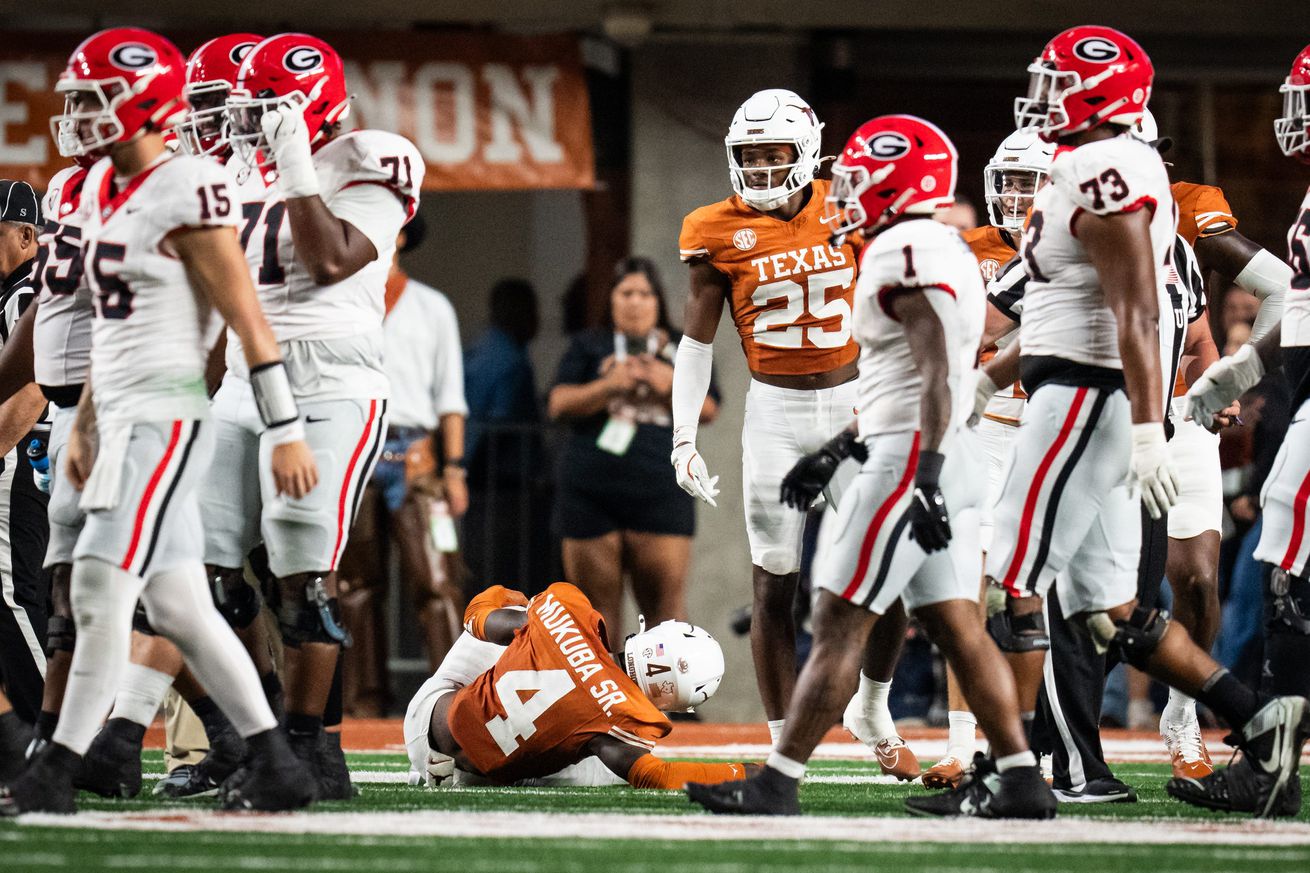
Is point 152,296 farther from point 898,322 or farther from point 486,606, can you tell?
point 486,606

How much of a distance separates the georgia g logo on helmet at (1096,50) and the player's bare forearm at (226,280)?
2293 mm

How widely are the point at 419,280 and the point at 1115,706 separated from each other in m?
4.60

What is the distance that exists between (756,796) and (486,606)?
6.00ft

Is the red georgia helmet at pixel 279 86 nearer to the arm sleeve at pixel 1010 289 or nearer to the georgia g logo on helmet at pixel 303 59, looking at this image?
the georgia g logo on helmet at pixel 303 59

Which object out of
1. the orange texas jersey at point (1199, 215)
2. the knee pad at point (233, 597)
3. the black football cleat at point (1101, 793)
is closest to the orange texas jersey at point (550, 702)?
the knee pad at point (233, 597)

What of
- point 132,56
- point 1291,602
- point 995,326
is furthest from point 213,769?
point 1291,602

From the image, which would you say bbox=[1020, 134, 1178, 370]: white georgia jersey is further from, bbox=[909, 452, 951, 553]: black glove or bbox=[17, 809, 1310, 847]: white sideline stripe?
bbox=[17, 809, 1310, 847]: white sideline stripe

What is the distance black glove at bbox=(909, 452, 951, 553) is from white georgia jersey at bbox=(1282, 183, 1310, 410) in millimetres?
1332

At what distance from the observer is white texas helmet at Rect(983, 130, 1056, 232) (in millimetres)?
6789

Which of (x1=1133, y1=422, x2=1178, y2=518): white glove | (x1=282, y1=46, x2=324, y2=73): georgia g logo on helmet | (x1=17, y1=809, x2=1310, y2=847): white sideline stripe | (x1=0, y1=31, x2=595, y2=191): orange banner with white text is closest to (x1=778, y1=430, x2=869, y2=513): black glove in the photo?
(x1=1133, y1=422, x2=1178, y2=518): white glove

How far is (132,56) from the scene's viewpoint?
5.10m

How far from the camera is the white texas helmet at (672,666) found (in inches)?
254

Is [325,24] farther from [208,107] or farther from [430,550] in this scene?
[208,107]

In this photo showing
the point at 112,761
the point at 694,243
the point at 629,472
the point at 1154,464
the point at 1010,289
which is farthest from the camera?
the point at 629,472
